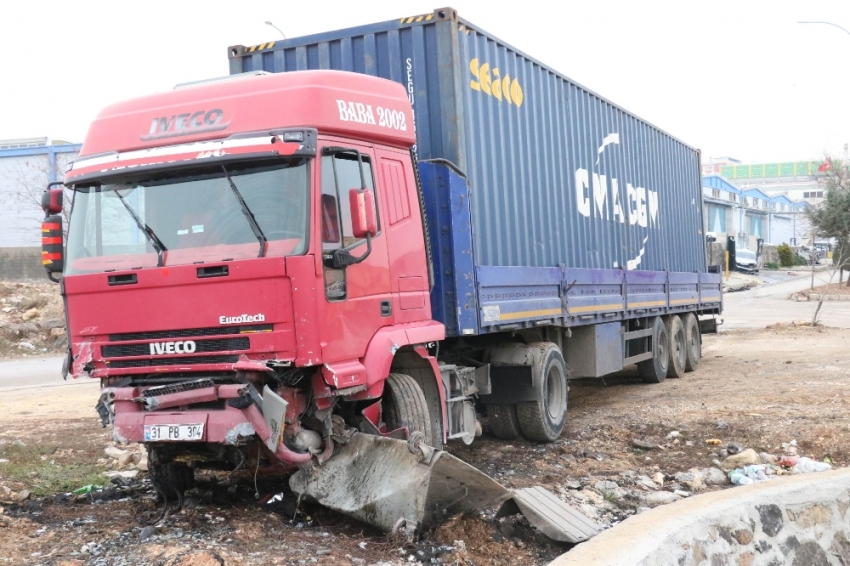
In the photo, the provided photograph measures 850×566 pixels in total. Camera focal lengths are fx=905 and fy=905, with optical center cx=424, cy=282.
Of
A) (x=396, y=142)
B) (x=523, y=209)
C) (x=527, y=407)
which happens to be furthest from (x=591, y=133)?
(x=396, y=142)

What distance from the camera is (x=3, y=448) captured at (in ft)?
28.2

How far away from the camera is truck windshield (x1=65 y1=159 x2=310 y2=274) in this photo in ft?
18.6

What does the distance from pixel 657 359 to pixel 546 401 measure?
17.3 feet

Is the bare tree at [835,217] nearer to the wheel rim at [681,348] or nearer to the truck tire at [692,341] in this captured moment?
the truck tire at [692,341]

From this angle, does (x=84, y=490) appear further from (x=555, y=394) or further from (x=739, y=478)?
(x=739, y=478)

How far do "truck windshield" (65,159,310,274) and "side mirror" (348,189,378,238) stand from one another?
0.30 meters

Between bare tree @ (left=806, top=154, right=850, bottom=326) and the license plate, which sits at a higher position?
bare tree @ (left=806, top=154, right=850, bottom=326)

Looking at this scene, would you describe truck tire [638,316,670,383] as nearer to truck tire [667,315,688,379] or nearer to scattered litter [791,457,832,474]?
truck tire [667,315,688,379]

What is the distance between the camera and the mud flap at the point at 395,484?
557cm

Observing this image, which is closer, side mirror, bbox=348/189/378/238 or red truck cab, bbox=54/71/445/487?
red truck cab, bbox=54/71/445/487

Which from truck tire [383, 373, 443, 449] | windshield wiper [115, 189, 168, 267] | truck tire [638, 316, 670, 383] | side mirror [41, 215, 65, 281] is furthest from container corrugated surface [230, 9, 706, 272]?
side mirror [41, 215, 65, 281]

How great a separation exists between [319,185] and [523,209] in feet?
12.0

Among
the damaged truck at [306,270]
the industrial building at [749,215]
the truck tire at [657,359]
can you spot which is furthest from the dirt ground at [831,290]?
the damaged truck at [306,270]

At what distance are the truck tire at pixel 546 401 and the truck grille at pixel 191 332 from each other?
406 centimetres
